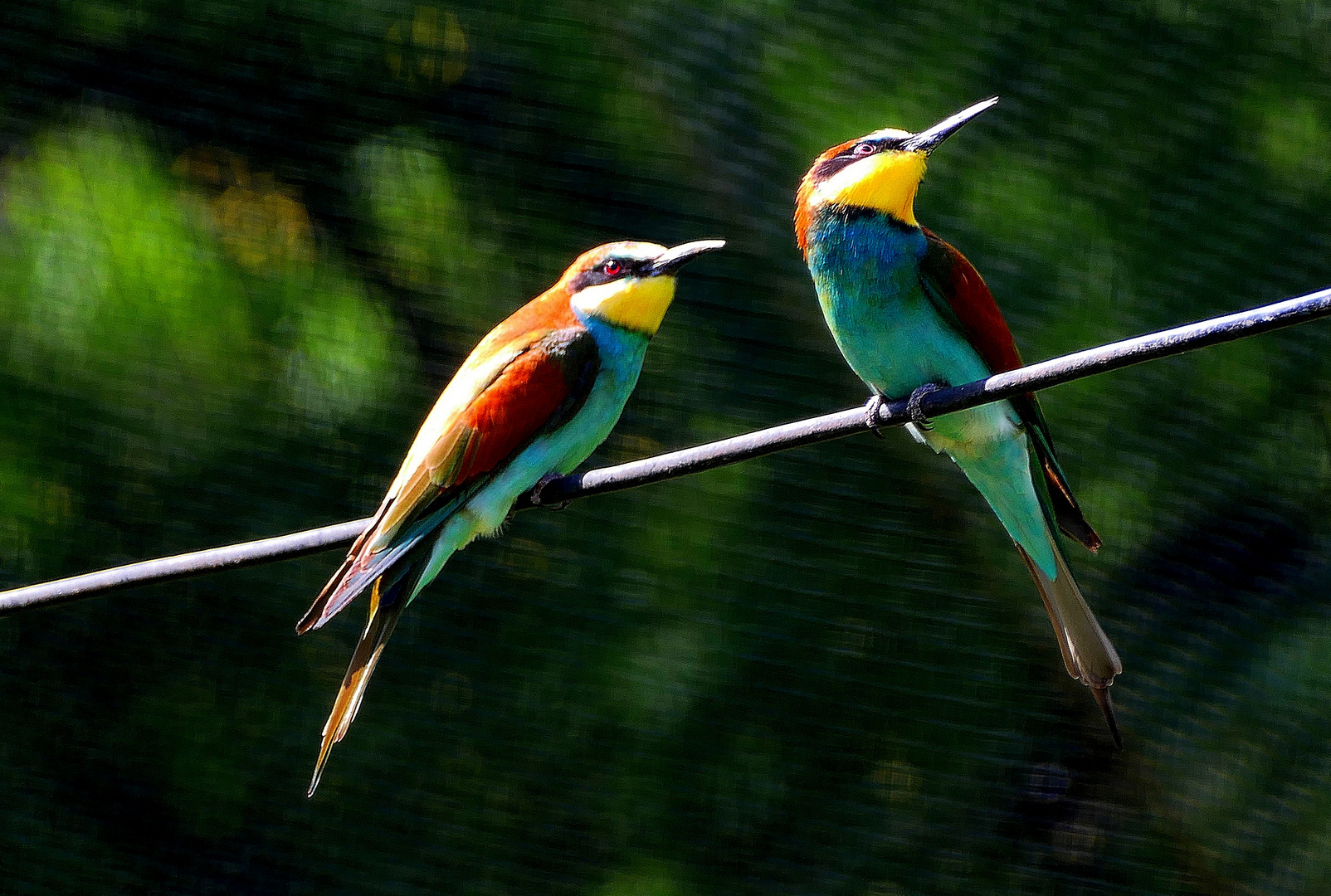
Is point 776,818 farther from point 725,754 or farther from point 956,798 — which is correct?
point 956,798

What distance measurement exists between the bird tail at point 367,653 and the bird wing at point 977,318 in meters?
0.89

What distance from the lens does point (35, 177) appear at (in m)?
2.39

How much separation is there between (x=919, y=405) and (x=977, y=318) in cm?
32

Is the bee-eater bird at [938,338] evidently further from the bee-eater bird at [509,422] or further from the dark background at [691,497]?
the dark background at [691,497]

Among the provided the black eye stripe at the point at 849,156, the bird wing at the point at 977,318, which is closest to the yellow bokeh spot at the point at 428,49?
the black eye stripe at the point at 849,156

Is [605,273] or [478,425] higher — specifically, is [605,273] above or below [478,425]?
above

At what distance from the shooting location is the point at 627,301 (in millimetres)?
2018

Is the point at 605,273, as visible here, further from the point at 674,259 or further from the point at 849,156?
the point at 849,156

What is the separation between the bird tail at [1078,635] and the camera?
1.85m

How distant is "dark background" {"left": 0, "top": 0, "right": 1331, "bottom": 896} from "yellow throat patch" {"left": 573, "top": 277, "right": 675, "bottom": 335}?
0.35 meters

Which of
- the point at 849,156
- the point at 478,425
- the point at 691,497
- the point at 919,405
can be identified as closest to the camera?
the point at 919,405

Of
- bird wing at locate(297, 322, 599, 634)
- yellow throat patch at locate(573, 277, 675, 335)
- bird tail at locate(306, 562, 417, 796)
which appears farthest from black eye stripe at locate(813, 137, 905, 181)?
bird tail at locate(306, 562, 417, 796)

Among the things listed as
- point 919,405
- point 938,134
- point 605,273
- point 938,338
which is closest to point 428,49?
point 605,273

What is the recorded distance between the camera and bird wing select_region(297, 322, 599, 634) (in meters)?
1.76
